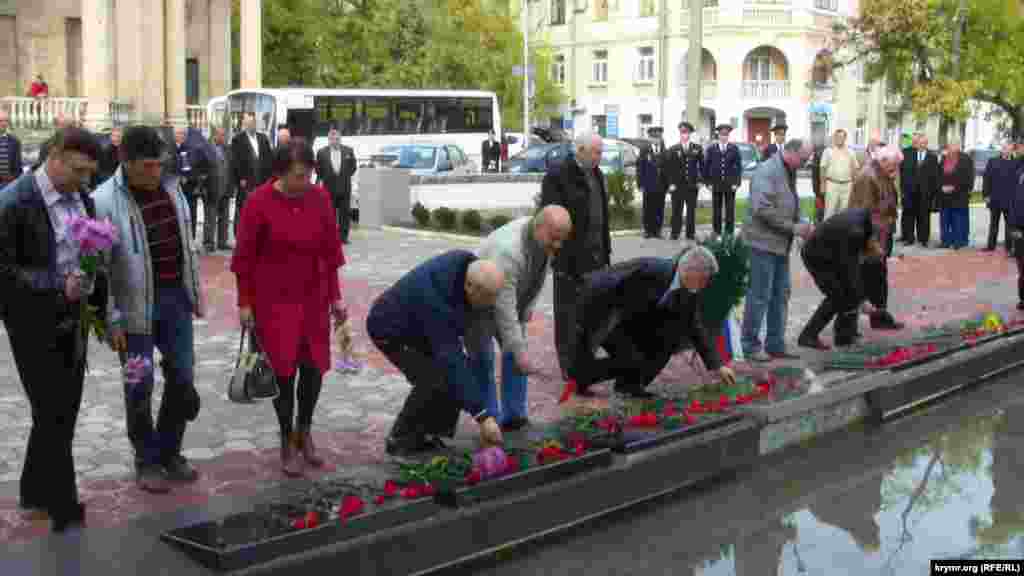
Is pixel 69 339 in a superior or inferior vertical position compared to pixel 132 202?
inferior

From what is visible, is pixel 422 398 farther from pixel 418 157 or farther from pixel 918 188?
pixel 418 157

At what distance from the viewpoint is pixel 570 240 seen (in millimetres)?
8797

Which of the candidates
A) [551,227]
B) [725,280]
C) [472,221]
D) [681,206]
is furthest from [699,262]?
[472,221]

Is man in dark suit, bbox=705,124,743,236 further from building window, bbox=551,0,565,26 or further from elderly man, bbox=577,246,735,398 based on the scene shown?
building window, bbox=551,0,565,26

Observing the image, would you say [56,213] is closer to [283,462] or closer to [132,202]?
[132,202]

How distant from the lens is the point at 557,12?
66.9 metres

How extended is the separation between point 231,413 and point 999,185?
574 inches

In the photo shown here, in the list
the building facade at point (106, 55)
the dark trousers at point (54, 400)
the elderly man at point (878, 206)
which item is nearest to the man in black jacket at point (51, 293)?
the dark trousers at point (54, 400)

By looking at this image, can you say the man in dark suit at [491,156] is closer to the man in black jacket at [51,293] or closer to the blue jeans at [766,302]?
the blue jeans at [766,302]

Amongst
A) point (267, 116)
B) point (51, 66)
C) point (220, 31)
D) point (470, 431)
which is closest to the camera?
point (470, 431)

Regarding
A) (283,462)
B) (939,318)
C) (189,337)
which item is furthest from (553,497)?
(939,318)

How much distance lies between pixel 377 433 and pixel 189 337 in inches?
69.4

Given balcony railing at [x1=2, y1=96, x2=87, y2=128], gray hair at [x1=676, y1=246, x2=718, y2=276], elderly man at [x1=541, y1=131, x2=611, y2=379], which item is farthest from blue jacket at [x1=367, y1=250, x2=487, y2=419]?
balcony railing at [x1=2, y1=96, x2=87, y2=128]

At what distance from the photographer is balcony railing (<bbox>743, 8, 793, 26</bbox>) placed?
183 feet
